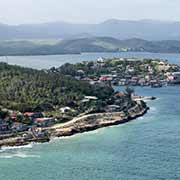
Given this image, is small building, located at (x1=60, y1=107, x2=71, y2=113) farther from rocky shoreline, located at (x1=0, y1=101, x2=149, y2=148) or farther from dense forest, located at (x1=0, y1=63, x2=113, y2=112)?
rocky shoreline, located at (x1=0, y1=101, x2=149, y2=148)

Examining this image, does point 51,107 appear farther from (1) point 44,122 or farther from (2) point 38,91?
(1) point 44,122

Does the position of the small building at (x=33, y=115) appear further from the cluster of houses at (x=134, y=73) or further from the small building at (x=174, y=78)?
the small building at (x=174, y=78)

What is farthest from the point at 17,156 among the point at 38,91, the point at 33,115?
the point at 38,91

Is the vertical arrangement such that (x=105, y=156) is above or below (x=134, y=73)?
below

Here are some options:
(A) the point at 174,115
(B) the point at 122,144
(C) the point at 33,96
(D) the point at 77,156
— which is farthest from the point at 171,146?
(C) the point at 33,96

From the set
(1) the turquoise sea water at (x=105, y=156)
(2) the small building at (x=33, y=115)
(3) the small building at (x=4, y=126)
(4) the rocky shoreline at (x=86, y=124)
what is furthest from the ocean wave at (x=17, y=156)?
(2) the small building at (x=33, y=115)

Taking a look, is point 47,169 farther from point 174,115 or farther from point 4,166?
point 174,115

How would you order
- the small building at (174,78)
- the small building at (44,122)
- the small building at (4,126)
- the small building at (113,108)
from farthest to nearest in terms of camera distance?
the small building at (174,78), the small building at (113,108), the small building at (44,122), the small building at (4,126)
